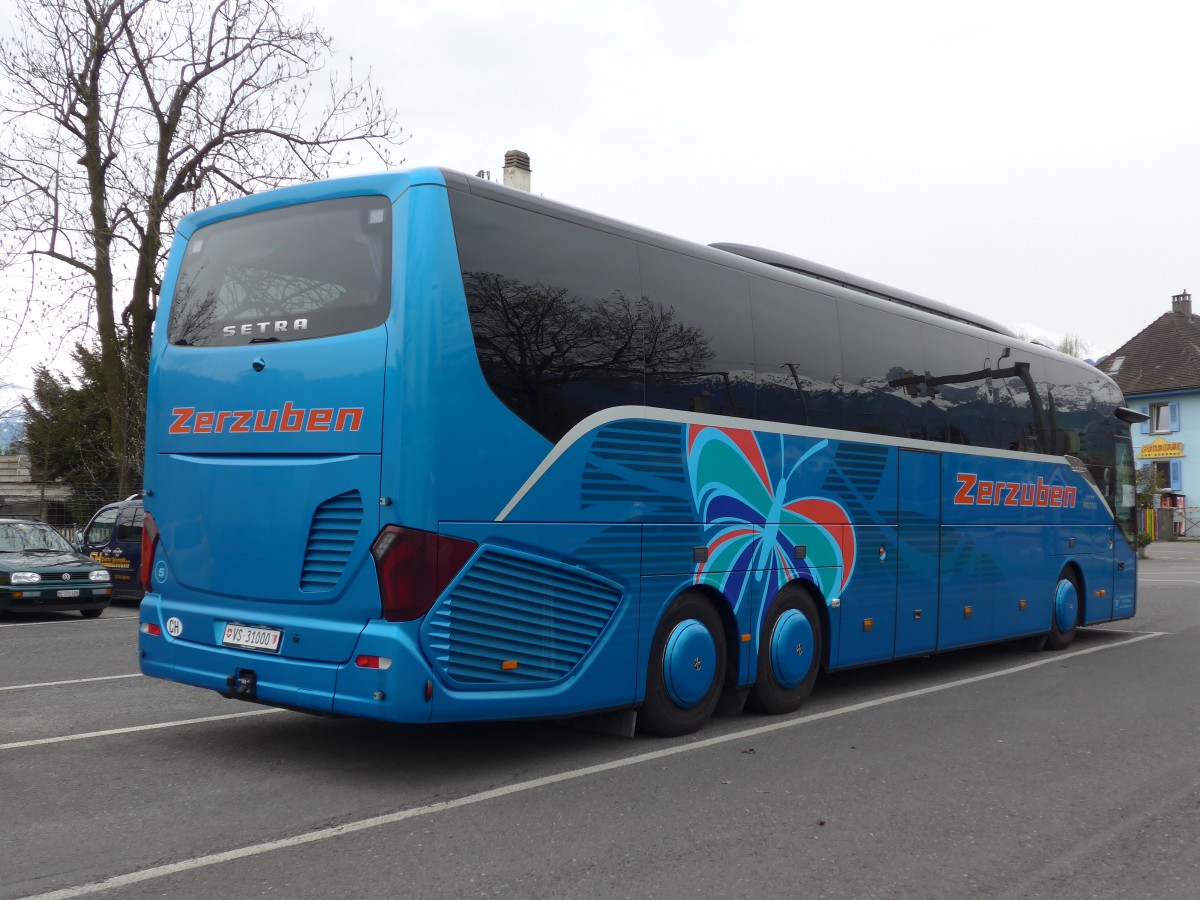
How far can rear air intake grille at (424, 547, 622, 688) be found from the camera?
21.1 feet

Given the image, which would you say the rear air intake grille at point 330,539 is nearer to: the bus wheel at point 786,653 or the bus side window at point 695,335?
the bus side window at point 695,335

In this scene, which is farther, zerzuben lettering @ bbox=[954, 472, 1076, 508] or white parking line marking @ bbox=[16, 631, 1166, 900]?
zerzuben lettering @ bbox=[954, 472, 1076, 508]

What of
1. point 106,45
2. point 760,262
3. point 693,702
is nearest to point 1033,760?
point 693,702

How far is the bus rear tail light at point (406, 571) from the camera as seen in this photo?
20.6ft

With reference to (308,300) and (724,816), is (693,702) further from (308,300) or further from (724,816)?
(308,300)

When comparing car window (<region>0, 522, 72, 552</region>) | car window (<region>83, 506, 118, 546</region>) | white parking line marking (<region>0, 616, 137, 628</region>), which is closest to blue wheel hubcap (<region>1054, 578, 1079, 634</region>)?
white parking line marking (<region>0, 616, 137, 628</region>)

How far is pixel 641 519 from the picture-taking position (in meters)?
7.66

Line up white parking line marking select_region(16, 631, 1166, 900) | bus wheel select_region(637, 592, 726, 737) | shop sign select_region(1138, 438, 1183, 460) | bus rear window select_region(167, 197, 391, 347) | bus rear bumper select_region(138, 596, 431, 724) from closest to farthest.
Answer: white parking line marking select_region(16, 631, 1166, 900) < bus rear bumper select_region(138, 596, 431, 724) < bus rear window select_region(167, 197, 391, 347) < bus wheel select_region(637, 592, 726, 737) < shop sign select_region(1138, 438, 1183, 460)

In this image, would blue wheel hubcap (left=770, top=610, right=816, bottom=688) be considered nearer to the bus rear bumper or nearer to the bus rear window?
the bus rear bumper

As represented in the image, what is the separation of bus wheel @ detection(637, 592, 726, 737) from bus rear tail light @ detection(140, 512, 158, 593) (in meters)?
3.30

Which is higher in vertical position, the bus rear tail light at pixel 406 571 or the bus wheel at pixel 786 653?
the bus rear tail light at pixel 406 571

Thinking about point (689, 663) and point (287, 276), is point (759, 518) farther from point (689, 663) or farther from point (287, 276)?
point (287, 276)

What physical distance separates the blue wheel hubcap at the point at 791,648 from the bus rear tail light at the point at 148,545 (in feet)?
14.8

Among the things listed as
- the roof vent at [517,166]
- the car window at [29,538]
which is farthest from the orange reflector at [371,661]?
the car window at [29,538]
